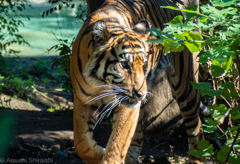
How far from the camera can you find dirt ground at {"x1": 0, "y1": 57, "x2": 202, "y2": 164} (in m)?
3.22

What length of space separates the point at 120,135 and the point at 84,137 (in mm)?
367

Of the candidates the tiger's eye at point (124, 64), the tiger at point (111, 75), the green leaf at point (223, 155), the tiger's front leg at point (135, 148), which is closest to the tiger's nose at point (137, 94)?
A: the tiger at point (111, 75)

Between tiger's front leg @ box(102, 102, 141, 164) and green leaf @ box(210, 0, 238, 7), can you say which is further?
tiger's front leg @ box(102, 102, 141, 164)

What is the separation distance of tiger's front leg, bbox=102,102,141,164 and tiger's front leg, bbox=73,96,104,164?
213 mm

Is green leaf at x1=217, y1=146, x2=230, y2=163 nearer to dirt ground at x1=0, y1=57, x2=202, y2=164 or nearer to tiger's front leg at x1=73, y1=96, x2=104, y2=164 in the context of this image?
tiger's front leg at x1=73, y1=96, x2=104, y2=164

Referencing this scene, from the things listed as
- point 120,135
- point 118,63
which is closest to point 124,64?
point 118,63

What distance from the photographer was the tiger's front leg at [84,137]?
97.4 inches

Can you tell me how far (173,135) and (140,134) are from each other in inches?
37.7

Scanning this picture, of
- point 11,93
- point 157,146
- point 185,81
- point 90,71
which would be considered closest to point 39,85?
point 11,93

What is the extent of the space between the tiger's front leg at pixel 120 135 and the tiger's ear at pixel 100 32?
58 cm

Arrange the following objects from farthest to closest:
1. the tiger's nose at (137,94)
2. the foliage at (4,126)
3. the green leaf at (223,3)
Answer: the tiger's nose at (137,94)
the green leaf at (223,3)
the foliage at (4,126)

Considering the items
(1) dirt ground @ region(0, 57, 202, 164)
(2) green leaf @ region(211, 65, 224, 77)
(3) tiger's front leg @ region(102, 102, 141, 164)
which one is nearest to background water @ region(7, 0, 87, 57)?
(1) dirt ground @ region(0, 57, 202, 164)

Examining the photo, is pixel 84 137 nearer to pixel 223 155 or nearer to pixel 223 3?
pixel 223 155

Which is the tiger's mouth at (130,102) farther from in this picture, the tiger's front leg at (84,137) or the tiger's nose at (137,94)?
the tiger's front leg at (84,137)
